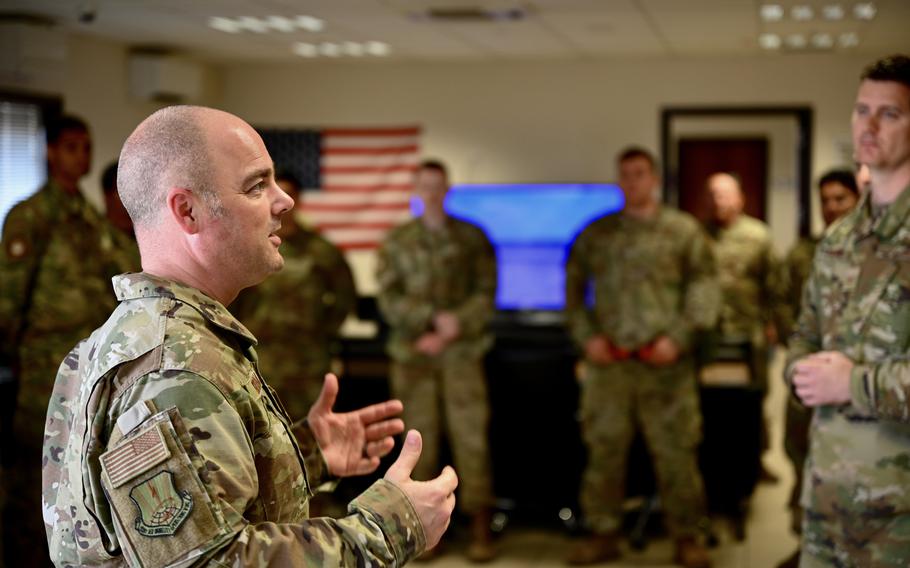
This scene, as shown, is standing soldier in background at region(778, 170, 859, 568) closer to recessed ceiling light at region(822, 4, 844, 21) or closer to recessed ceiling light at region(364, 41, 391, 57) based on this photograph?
recessed ceiling light at region(822, 4, 844, 21)

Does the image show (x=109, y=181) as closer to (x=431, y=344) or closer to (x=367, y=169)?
(x=431, y=344)

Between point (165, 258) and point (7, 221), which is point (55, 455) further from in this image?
point (7, 221)

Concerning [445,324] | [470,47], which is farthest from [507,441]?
[470,47]

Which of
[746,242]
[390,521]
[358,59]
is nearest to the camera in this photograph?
[390,521]

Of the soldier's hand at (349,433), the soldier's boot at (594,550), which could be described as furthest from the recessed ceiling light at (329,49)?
the soldier's hand at (349,433)

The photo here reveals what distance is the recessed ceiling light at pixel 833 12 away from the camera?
5.59 meters

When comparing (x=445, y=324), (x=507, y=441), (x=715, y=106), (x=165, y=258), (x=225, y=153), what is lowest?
(x=507, y=441)

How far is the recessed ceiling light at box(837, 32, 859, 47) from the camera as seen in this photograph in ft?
21.8

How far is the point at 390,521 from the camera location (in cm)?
145

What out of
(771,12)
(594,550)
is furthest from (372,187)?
(594,550)

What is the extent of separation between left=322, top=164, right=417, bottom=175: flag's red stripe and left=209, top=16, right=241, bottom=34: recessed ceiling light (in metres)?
1.93

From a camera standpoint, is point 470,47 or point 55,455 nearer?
point 55,455

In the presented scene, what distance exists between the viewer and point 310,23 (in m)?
6.25

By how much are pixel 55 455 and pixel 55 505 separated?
105mm
